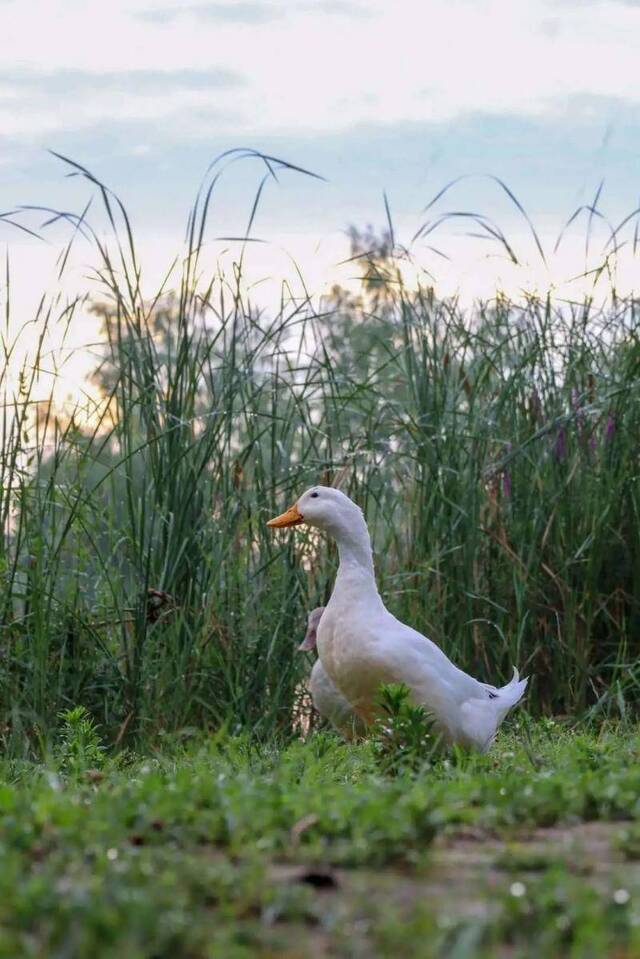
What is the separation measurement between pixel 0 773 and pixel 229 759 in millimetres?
739

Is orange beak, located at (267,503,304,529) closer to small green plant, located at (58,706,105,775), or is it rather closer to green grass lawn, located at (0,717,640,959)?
small green plant, located at (58,706,105,775)

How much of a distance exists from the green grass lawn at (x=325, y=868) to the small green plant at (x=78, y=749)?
101cm

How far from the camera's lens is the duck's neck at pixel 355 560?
502 centimetres

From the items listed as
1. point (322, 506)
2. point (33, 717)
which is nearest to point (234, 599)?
point (322, 506)

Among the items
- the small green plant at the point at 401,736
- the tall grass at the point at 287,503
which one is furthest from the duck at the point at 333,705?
the small green plant at the point at 401,736

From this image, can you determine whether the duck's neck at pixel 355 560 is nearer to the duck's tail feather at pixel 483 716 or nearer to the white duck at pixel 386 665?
the white duck at pixel 386 665

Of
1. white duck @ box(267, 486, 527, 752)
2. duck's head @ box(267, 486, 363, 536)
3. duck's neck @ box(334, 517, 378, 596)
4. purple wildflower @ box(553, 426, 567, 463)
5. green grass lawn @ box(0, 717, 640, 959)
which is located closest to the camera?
green grass lawn @ box(0, 717, 640, 959)

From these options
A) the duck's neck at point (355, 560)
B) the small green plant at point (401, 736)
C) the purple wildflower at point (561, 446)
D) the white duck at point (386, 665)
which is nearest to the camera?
the small green plant at point (401, 736)

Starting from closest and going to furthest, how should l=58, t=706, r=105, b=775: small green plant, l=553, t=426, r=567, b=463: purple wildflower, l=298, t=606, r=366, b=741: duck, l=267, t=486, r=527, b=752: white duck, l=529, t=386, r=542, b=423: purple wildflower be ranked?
1. l=58, t=706, r=105, b=775: small green plant
2. l=267, t=486, r=527, b=752: white duck
3. l=298, t=606, r=366, b=741: duck
4. l=553, t=426, r=567, b=463: purple wildflower
5. l=529, t=386, r=542, b=423: purple wildflower

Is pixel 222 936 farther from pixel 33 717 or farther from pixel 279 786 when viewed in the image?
pixel 33 717

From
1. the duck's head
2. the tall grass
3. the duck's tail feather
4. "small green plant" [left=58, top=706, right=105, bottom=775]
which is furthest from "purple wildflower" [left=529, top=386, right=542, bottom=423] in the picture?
"small green plant" [left=58, top=706, right=105, bottom=775]

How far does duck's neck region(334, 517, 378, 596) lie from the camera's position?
5023 millimetres

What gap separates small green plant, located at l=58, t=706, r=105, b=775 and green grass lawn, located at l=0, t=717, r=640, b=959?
101 cm

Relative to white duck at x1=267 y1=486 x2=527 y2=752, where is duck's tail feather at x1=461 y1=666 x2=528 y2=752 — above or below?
below
